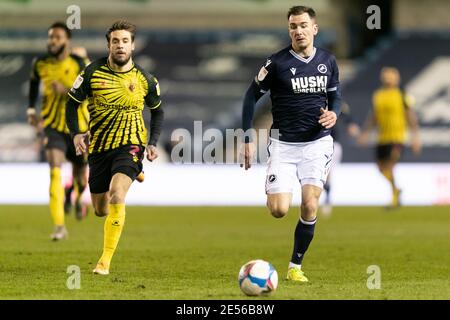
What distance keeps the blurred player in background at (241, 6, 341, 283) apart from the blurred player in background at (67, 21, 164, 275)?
1.04m

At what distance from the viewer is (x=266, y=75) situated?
9.70 metres

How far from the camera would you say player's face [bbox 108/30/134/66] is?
→ 9.67 m

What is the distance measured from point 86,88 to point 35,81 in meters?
3.98

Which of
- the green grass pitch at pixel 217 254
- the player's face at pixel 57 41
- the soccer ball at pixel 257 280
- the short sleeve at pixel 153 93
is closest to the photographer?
the soccer ball at pixel 257 280

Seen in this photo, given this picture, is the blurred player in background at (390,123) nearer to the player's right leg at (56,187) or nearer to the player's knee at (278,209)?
the player's right leg at (56,187)

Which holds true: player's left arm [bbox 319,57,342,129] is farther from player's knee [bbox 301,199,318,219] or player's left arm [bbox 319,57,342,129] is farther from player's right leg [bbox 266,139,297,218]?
player's knee [bbox 301,199,318,219]

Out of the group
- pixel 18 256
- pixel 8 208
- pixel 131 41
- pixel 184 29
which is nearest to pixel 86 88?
pixel 131 41

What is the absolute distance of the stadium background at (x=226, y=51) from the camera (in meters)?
30.0

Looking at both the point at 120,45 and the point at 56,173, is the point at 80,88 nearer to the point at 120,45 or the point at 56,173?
the point at 120,45

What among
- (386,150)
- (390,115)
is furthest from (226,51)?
(386,150)

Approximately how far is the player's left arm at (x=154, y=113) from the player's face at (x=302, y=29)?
54.4 inches

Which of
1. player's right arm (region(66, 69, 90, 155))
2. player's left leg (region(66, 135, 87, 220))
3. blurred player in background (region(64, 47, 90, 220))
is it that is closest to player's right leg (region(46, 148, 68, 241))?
player's left leg (region(66, 135, 87, 220))

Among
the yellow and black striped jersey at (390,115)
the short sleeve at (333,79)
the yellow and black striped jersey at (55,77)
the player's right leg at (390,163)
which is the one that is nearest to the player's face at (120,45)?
the short sleeve at (333,79)

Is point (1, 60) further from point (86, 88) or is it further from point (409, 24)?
point (86, 88)
